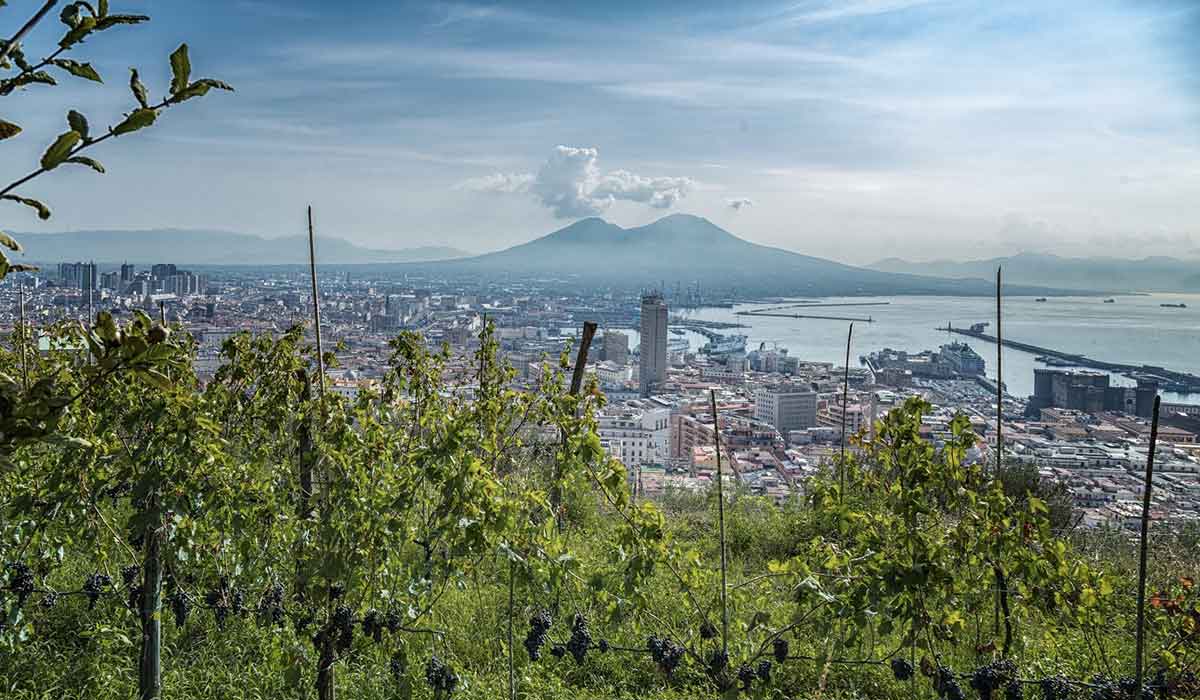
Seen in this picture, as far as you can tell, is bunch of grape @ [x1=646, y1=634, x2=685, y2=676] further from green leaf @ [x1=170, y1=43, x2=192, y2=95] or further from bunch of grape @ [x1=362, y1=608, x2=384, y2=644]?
green leaf @ [x1=170, y1=43, x2=192, y2=95]

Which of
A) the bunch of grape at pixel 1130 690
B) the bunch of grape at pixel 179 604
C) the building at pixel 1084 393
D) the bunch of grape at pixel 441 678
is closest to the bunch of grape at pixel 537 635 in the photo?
the bunch of grape at pixel 441 678

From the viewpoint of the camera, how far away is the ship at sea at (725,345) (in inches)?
590

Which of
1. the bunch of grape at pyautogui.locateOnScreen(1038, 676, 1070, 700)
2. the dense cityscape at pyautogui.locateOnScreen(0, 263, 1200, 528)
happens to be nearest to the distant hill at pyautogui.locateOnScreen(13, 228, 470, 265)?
the dense cityscape at pyautogui.locateOnScreen(0, 263, 1200, 528)

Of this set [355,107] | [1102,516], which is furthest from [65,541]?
[355,107]

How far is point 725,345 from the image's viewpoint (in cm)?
1537

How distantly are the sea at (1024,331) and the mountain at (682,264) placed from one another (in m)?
5.90

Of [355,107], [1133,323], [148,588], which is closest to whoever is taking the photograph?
[148,588]

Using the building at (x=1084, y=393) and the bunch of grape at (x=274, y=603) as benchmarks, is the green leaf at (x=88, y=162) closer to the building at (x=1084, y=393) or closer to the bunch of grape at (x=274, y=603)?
the bunch of grape at (x=274, y=603)

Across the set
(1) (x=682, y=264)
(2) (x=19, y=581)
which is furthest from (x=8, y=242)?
(1) (x=682, y=264)

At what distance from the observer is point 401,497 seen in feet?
8.57

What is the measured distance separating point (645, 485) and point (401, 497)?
229 inches

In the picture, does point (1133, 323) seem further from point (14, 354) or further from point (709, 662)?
point (14, 354)

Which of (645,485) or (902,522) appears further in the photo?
(645,485)

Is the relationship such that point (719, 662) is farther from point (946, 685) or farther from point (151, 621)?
point (151, 621)
